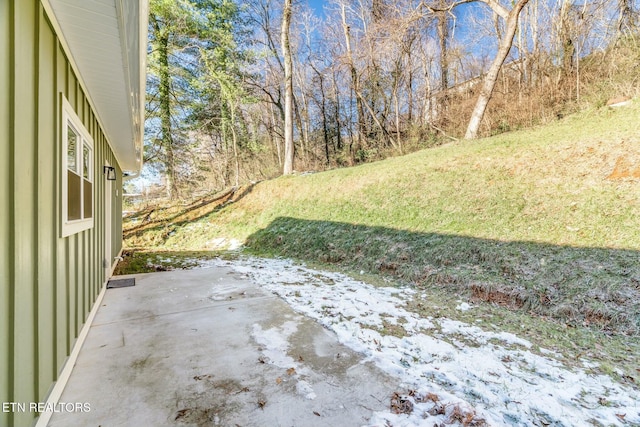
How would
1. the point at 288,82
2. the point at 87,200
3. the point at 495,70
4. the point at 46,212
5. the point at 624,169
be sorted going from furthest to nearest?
the point at 288,82 → the point at 495,70 → the point at 624,169 → the point at 87,200 → the point at 46,212

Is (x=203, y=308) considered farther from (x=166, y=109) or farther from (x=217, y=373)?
(x=166, y=109)

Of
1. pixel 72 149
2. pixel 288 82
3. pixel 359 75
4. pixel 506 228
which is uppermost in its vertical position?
pixel 359 75

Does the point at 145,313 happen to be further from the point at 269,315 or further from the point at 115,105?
the point at 115,105

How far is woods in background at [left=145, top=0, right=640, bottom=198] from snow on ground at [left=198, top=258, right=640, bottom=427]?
832cm

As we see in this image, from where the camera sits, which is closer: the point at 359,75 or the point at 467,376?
the point at 467,376

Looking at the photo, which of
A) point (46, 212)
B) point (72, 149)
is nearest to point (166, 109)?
point (72, 149)

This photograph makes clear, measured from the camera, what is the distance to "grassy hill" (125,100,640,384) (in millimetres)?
3553

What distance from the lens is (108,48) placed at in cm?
259

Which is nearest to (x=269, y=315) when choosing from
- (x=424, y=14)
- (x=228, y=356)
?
(x=228, y=356)

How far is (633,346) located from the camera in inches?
109

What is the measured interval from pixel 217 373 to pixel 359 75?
1482cm

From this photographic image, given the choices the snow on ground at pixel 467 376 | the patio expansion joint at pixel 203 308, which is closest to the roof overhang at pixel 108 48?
the patio expansion joint at pixel 203 308

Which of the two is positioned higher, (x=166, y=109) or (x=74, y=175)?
(x=166, y=109)

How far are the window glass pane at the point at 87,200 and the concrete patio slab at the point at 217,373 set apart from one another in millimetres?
1152
